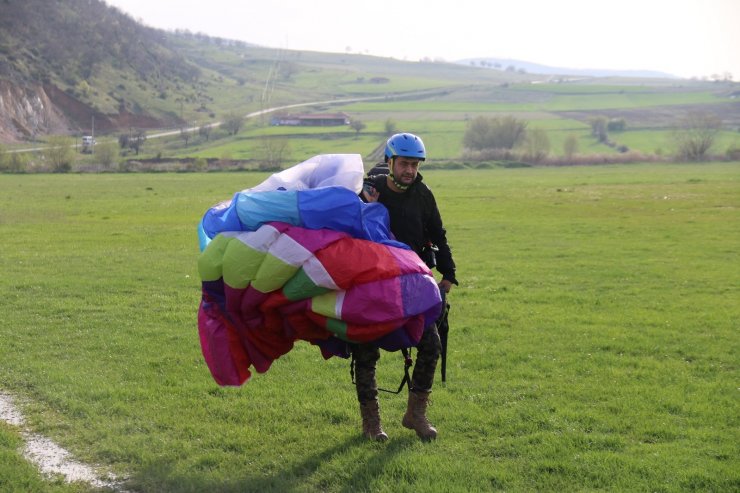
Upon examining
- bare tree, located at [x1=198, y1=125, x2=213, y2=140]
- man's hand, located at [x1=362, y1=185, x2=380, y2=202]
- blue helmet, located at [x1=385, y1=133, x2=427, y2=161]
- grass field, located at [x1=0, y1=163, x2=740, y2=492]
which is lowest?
bare tree, located at [x1=198, y1=125, x2=213, y2=140]

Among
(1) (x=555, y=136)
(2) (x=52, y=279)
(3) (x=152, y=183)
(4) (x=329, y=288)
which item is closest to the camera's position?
(4) (x=329, y=288)

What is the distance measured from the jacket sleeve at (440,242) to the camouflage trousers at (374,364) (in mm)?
606

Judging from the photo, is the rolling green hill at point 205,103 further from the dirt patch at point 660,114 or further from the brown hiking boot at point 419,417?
the brown hiking boot at point 419,417

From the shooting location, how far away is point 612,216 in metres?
30.2

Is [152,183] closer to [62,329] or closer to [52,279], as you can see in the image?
[52,279]

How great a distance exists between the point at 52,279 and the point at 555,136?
92.9 metres

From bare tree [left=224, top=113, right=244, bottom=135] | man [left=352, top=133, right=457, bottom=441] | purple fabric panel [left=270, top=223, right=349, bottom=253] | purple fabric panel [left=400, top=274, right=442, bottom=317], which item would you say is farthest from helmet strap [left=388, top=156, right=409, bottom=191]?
bare tree [left=224, top=113, right=244, bottom=135]

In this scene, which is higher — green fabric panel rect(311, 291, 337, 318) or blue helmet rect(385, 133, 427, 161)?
blue helmet rect(385, 133, 427, 161)

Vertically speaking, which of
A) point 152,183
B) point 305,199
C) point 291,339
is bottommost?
point 152,183

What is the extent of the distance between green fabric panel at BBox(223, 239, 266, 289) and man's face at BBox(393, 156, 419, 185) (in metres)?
1.40

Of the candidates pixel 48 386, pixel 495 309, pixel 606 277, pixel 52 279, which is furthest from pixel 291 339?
pixel 606 277

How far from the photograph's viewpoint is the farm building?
366ft

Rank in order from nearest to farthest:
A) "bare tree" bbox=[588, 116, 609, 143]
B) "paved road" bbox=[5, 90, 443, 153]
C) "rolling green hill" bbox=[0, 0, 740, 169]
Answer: "rolling green hill" bbox=[0, 0, 740, 169], "bare tree" bbox=[588, 116, 609, 143], "paved road" bbox=[5, 90, 443, 153]

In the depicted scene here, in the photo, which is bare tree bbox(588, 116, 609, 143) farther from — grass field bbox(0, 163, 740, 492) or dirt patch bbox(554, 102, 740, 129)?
grass field bbox(0, 163, 740, 492)
